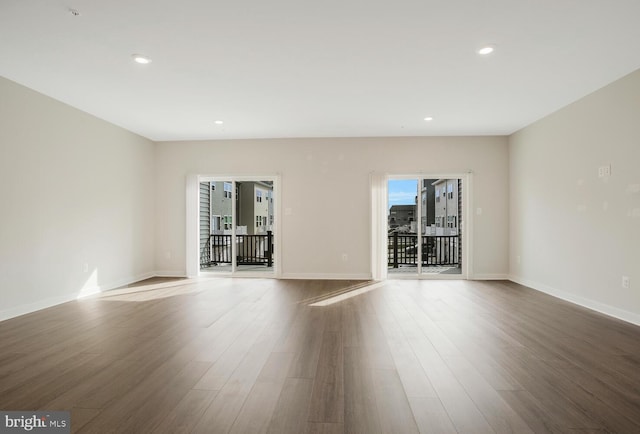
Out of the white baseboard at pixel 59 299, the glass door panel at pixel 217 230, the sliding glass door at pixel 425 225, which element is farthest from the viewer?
the glass door panel at pixel 217 230

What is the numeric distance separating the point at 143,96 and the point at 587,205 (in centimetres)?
603

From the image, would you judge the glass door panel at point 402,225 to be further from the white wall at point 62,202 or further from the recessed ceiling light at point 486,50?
the white wall at point 62,202

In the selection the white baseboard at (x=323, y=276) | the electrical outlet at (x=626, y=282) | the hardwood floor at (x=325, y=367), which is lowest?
the hardwood floor at (x=325, y=367)

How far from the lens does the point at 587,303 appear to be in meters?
4.28

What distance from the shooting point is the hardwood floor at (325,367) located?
6.03ft

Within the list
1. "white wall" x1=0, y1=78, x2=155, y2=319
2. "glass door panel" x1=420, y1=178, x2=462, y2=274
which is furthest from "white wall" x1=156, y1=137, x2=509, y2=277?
"white wall" x1=0, y1=78, x2=155, y2=319

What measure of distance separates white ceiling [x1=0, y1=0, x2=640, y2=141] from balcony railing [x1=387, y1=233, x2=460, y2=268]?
2869mm

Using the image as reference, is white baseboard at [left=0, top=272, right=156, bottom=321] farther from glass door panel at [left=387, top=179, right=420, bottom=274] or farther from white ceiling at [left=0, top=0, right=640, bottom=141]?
glass door panel at [left=387, top=179, right=420, bottom=274]

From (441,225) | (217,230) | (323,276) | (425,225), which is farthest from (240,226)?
(441,225)

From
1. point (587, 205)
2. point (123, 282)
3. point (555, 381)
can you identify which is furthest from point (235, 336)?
point (587, 205)

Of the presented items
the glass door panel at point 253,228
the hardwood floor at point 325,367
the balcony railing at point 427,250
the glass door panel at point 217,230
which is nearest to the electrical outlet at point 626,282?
the hardwood floor at point 325,367

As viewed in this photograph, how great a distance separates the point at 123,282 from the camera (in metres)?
5.77

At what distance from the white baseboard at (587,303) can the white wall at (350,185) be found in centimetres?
85

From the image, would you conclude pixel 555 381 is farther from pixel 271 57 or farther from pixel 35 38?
pixel 35 38
